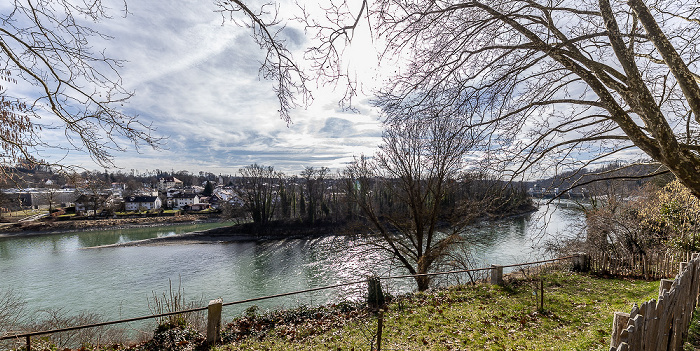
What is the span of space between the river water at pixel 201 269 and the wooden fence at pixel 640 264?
1.81 meters

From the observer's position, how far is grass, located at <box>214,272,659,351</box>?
17.1 ft

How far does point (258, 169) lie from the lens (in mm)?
44656

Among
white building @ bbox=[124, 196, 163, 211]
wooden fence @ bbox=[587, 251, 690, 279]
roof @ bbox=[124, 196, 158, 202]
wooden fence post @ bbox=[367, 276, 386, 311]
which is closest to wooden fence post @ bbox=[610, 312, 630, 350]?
wooden fence post @ bbox=[367, 276, 386, 311]

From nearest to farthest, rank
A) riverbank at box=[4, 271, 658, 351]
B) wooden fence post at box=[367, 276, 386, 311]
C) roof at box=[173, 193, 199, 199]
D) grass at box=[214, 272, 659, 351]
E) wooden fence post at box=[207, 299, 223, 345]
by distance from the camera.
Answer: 1. grass at box=[214, 272, 659, 351]
2. riverbank at box=[4, 271, 658, 351]
3. wooden fence post at box=[207, 299, 223, 345]
4. wooden fence post at box=[367, 276, 386, 311]
5. roof at box=[173, 193, 199, 199]

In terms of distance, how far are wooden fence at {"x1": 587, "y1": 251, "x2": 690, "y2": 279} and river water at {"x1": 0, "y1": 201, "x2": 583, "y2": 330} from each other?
Answer: 1.81 metres

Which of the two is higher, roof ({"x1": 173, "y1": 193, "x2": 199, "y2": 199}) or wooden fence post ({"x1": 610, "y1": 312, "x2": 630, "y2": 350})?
wooden fence post ({"x1": 610, "y1": 312, "x2": 630, "y2": 350})

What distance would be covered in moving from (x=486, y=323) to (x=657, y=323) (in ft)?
13.5

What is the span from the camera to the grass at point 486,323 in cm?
521

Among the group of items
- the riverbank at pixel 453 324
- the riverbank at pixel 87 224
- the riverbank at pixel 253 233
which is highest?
the riverbank at pixel 453 324

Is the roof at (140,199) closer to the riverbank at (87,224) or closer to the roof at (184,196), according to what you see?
the roof at (184,196)

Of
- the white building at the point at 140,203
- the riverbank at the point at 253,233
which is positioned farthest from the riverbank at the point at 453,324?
the white building at the point at 140,203

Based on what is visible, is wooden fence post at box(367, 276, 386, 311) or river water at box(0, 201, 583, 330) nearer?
wooden fence post at box(367, 276, 386, 311)

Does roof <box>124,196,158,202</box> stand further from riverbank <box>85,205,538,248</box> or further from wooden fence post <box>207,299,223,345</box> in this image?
wooden fence post <box>207,299,223,345</box>

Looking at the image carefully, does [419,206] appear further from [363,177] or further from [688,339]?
[688,339]
